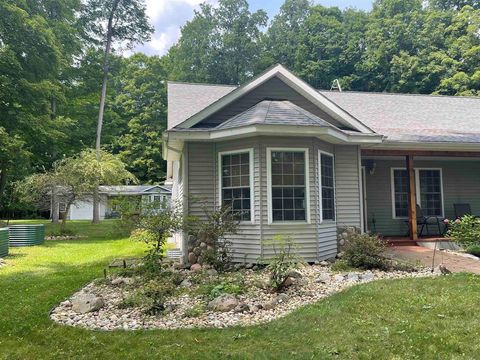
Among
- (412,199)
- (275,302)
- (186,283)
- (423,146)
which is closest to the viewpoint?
(275,302)

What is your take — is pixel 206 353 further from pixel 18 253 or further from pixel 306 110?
pixel 18 253

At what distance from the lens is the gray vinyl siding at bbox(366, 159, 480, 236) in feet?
37.0

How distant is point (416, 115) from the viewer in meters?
12.6

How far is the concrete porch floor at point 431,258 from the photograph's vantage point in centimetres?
717

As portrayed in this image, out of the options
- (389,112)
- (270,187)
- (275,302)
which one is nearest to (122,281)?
(275,302)

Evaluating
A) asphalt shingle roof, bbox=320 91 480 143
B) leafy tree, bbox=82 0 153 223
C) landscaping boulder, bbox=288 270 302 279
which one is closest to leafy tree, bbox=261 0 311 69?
leafy tree, bbox=82 0 153 223

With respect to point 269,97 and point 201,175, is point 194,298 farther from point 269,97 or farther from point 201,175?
point 269,97

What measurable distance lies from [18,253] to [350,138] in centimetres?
957

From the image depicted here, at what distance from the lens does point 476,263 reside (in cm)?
760

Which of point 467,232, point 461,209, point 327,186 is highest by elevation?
point 327,186

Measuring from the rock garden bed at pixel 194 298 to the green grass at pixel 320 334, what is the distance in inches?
11.6

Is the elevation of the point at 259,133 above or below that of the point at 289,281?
above

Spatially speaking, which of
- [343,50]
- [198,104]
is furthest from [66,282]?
[343,50]

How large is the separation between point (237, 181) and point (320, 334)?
14.1 ft
